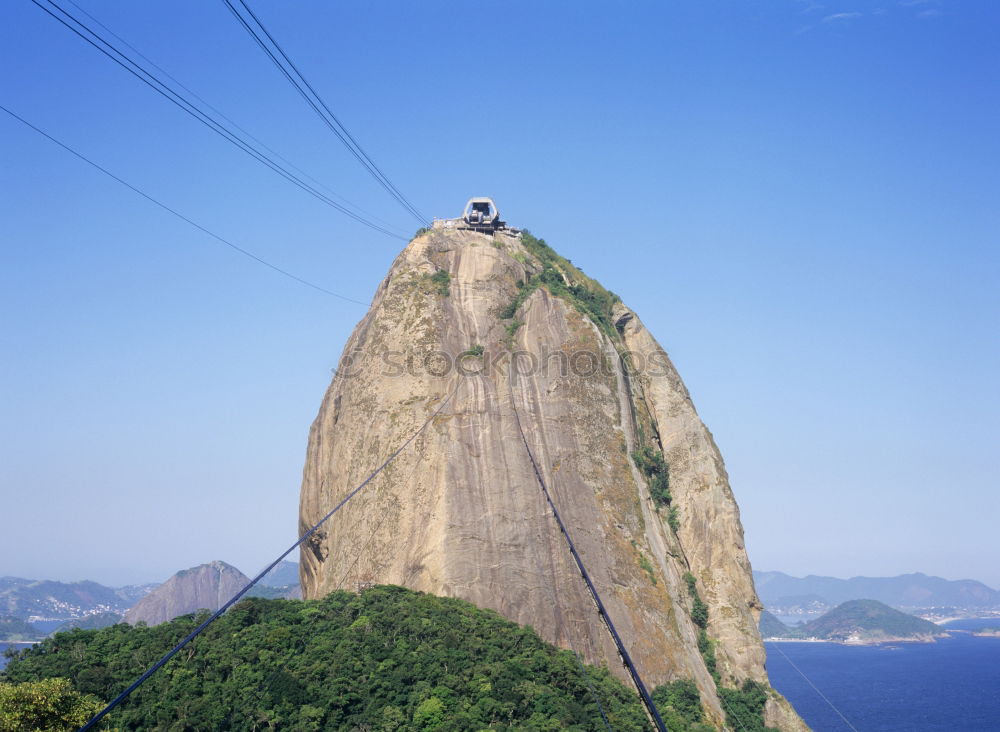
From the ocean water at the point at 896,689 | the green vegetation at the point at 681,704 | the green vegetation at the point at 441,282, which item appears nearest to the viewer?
the green vegetation at the point at 681,704

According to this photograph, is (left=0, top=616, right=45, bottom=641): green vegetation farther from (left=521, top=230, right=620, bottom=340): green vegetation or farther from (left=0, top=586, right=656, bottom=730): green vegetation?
(left=0, top=586, right=656, bottom=730): green vegetation

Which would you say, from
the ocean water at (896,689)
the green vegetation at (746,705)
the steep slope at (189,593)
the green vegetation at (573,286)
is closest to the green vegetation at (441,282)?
the green vegetation at (573,286)

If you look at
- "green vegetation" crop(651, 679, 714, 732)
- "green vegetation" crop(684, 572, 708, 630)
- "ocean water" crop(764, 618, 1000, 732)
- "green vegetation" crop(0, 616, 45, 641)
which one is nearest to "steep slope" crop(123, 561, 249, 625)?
"green vegetation" crop(0, 616, 45, 641)

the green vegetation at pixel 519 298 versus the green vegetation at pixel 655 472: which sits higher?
the green vegetation at pixel 519 298

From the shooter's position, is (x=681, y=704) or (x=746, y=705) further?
(x=746, y=705)

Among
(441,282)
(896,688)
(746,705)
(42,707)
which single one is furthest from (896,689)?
(42,707)

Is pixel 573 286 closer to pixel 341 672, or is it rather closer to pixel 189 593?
pixel 341 672

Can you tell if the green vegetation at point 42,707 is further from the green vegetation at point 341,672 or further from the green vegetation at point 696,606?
the green vegetation at point 696,606

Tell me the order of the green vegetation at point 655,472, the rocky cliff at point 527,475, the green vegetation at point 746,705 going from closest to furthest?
the rocky cliff at point 527,475 < the green vegetation at point 746,705 < the green vegetation at point 655,472
